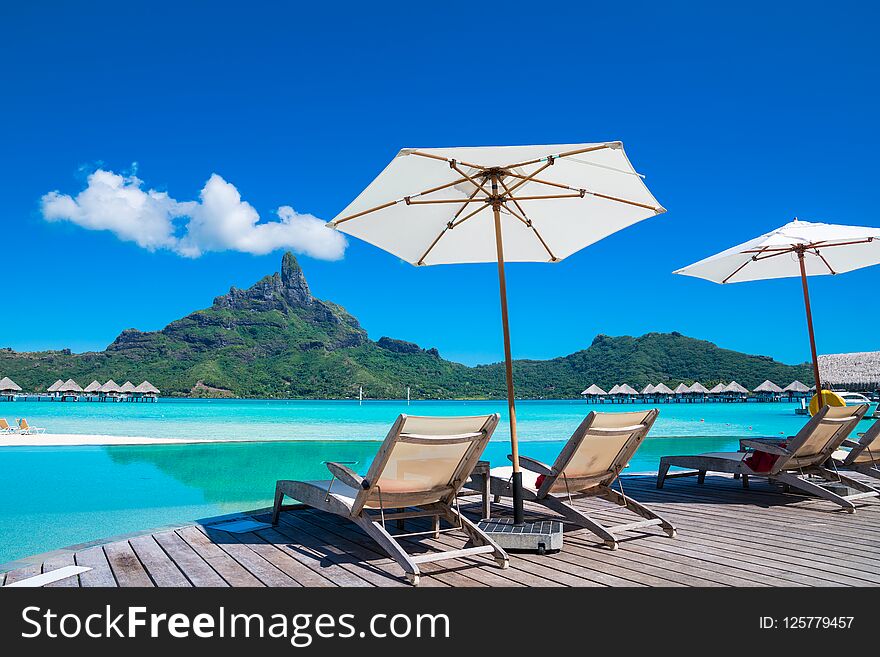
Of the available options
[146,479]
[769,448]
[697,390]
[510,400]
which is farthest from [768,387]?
[510,400]

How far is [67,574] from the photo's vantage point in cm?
266

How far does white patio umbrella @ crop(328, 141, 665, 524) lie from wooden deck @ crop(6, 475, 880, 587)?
1.96ft

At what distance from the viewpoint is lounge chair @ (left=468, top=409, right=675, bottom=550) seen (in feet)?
10.8

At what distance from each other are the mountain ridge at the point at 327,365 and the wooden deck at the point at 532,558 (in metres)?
51.5

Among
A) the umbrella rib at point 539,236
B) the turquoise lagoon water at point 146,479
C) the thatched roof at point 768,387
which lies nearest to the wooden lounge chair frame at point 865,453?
the umbrella rib at point 539,236

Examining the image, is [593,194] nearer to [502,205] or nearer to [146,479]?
[502,205]

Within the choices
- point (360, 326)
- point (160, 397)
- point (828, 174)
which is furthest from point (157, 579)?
point (360, 326)

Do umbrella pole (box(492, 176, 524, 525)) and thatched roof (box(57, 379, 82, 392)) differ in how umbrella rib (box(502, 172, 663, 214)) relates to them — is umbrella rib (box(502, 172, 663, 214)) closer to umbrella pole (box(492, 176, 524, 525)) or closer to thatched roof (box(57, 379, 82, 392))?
umbrella pole (box(492, 176, 524, 525))

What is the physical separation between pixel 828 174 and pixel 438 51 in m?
34.5

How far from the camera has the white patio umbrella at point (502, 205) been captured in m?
3.15

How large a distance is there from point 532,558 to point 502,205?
6.54 feet

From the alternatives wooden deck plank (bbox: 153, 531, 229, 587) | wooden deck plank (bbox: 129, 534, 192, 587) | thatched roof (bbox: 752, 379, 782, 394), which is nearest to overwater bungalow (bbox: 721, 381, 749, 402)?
thatched roof (bbox: 752, 379, 782, 394)

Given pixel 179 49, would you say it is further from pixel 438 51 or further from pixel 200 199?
pixel 200 199

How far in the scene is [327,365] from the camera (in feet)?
197
